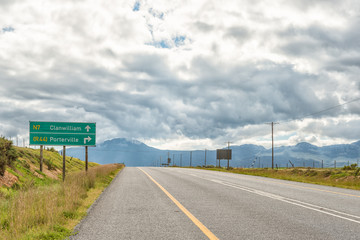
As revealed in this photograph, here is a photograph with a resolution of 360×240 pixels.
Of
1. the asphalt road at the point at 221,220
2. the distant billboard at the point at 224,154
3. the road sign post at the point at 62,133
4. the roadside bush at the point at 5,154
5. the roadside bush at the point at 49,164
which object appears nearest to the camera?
the asphalt road at the point at 221,220

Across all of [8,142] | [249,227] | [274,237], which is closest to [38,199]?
[249,227]

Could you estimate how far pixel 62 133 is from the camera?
814 inches

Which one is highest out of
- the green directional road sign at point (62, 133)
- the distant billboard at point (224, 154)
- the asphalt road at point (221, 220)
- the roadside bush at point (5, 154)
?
the green directional road sign at point (62, 133)

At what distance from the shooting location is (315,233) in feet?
20.3

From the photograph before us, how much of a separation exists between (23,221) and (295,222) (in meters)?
6.03

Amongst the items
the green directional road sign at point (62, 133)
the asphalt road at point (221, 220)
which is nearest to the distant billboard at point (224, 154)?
the green directional road sign at point (62, 133)

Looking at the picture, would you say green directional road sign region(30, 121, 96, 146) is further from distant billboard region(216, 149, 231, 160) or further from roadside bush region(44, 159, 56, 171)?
distant billboard region(216, 149, 231, 160)

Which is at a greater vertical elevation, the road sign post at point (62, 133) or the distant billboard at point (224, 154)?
the road sign post at point (62, 133)

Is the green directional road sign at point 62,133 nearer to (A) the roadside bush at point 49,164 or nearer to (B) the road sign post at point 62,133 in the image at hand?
(B) the road sign post at point 62,133

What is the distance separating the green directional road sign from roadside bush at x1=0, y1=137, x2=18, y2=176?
3.24 m

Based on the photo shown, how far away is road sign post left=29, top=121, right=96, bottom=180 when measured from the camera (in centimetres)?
2000

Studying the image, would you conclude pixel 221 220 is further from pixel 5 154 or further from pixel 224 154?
pixel 224 154

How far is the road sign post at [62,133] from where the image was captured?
2000 cm

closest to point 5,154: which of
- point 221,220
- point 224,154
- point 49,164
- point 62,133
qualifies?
point 62,133
